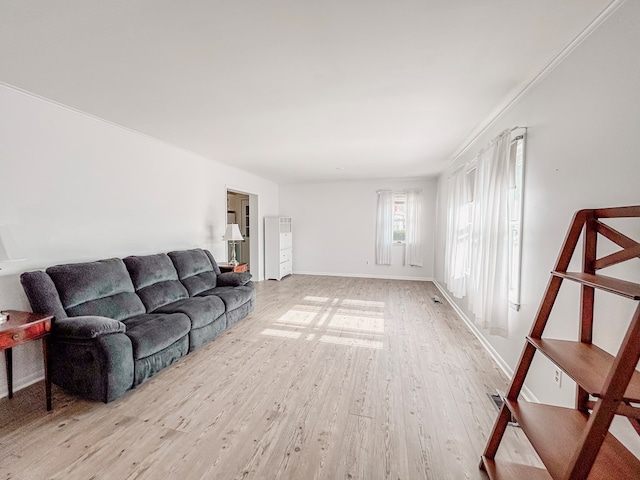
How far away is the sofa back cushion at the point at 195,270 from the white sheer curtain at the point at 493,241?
3352mm

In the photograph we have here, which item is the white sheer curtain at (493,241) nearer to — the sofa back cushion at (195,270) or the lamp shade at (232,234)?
the sofa back cushion at (195,270)

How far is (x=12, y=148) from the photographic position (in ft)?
7.61

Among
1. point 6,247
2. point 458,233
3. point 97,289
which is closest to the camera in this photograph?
point 6,247

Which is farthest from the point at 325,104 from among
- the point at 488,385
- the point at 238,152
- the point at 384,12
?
the point at 488,385

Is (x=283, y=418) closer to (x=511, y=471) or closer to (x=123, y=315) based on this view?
(x=511, y=471)

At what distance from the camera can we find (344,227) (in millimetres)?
7230

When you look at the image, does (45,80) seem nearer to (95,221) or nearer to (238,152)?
(95,221)

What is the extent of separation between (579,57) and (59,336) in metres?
4.05

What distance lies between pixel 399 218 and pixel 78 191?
5968mm

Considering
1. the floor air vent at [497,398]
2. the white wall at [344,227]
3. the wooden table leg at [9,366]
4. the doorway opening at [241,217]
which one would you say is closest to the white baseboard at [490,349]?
the floor air vent at [497,398]

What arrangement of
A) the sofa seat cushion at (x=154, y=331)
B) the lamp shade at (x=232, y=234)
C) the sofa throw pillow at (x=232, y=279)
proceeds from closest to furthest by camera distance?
the sofa seat cushion at (x=154, y=331)
the sofa throw pillow at (x=232, y=279)
the lamp shade at (x=232, y=234)

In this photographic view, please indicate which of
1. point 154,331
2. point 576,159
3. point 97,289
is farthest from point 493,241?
point 97,289

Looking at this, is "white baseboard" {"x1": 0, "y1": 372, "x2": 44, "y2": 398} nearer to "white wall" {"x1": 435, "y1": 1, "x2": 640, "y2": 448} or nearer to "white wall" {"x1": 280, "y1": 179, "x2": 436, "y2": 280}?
"white wall" {"x1": 435, "y1": 1, "x2": 640, "y2": 448}

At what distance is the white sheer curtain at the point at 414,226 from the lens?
661 cm
